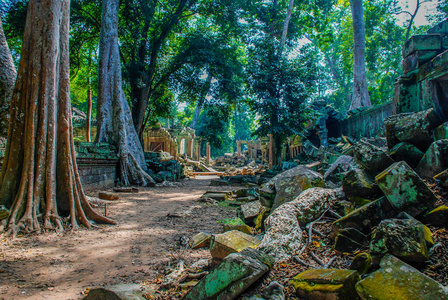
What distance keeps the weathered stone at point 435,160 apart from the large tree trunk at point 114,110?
27.7 feet

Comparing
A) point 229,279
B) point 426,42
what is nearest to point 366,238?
point 229,279

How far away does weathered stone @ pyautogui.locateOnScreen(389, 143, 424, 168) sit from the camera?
2.62 metres

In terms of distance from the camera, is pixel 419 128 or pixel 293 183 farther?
pixel 293 183

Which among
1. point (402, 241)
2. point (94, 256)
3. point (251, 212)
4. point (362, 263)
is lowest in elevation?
point (94, 256)

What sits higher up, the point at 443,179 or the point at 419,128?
the point at 419,128

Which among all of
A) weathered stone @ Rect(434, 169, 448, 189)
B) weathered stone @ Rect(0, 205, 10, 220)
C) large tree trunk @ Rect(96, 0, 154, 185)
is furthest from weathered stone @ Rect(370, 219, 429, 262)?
large tree trunk @ Rect(96, 0, 154, 185)

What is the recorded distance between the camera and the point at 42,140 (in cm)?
404

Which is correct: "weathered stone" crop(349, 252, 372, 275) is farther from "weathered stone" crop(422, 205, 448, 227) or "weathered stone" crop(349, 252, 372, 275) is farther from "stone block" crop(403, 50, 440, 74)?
"stone block" crop(403, 50, 440, 74)

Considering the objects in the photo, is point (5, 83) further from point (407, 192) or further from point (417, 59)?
point (417, 59)

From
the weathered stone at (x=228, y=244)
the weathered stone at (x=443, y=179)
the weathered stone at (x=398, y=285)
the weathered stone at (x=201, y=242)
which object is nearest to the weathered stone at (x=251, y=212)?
the weathered stone at (x=201, y=242)

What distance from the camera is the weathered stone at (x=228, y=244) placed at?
243 cm

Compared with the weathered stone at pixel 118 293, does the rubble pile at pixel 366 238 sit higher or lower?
higher

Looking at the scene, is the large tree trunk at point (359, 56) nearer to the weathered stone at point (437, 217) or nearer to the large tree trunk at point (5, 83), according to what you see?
the weathered stone at point (437, 217)

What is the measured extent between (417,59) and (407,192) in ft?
6.48
